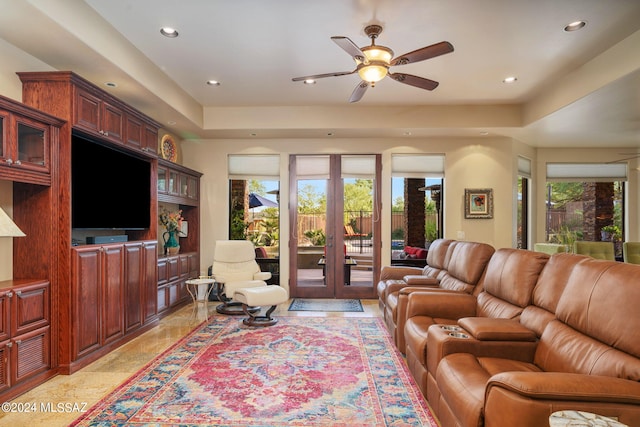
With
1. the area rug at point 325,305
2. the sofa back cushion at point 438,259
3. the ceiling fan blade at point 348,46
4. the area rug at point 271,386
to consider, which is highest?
the ceiling fan blade at point 348,46

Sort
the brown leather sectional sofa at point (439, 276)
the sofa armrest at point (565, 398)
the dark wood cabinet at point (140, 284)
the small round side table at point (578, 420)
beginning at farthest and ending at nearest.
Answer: the dark wood cabinet at point (140, 284), the brown leather sectional sofa at point (439, 276), the sofa armrest at point (565, 398), the small round side table at point (578, 420)

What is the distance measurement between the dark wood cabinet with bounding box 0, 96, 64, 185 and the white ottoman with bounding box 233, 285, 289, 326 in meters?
2.43

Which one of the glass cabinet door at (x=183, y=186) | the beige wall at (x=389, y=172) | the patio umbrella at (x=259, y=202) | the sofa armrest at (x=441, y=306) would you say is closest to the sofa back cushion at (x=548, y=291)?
the sofa armrest at (x=441, y=306)

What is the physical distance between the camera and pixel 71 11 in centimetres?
290

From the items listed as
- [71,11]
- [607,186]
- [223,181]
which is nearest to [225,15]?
[71,11]

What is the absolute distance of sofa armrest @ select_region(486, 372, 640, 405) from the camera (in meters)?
1.43

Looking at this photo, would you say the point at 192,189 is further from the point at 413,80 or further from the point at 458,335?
the point at 458,335

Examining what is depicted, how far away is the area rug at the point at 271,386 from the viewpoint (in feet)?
8.16

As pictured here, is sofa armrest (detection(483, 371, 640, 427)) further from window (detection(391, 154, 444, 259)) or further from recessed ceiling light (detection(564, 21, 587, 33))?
window (detection(391, 154, 444, 259))

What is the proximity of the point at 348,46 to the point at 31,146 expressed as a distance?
8.60ft

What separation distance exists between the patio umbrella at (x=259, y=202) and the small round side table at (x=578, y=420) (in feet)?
19.7

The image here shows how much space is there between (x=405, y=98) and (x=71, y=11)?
13.2 ft

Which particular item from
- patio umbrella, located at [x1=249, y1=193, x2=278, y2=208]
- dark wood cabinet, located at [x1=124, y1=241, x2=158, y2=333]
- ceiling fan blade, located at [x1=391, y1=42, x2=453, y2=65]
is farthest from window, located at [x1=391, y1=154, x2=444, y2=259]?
dark wood cabinet, located at [x1=124, y1=241, x2=158, y2=333]

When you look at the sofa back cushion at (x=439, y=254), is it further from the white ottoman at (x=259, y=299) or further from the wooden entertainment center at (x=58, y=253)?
→ the wooden entertainment center at (x=58, y=253)
